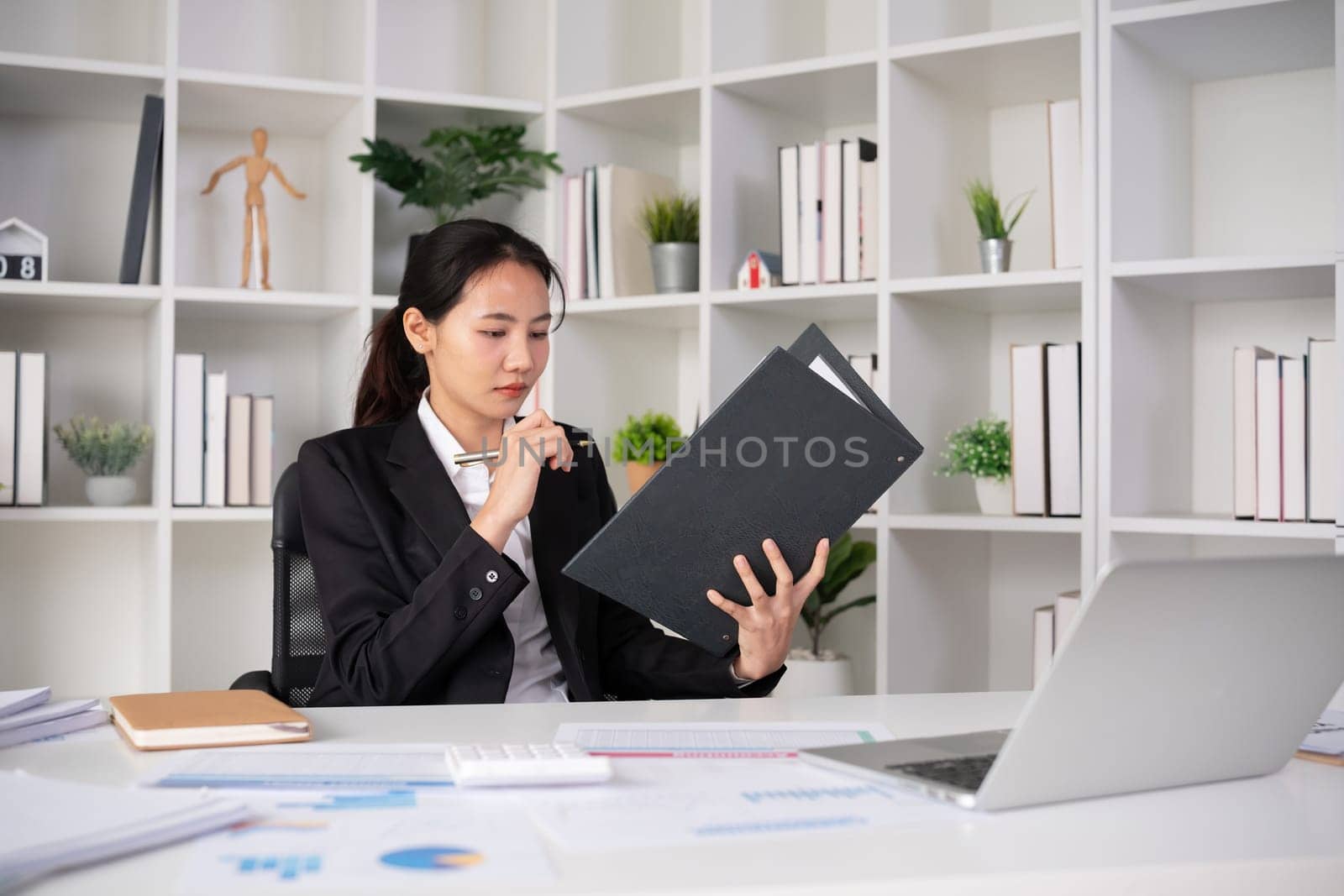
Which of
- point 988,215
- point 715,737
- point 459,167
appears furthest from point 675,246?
point 715,737

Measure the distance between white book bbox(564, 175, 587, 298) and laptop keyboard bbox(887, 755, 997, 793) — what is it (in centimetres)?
189

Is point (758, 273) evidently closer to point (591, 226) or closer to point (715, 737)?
point (591, 226)

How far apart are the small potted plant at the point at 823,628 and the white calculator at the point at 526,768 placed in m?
1.65

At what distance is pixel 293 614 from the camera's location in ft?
5.99

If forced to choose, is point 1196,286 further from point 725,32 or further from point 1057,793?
point 1057,793

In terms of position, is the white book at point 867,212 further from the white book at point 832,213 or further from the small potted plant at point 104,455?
the small potted plant at point 104,455

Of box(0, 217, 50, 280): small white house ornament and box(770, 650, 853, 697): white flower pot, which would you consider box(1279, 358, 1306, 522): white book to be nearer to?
box(770, 650, 853, 697): white flower pot

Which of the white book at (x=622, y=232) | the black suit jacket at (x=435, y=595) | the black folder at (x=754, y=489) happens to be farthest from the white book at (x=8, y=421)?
the black folder at (x=754, y=489)

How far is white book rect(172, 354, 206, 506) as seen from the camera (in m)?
2.59

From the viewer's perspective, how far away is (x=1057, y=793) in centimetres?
89

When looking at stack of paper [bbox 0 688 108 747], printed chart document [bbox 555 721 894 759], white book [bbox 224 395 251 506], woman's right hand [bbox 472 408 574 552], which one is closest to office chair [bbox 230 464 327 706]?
woman's right hand [bbox 472 408 574 552]

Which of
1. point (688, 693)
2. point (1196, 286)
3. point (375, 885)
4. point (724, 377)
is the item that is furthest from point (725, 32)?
point (375, 885)

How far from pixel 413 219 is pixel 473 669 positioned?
5.28ft

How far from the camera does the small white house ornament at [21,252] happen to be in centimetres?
252
